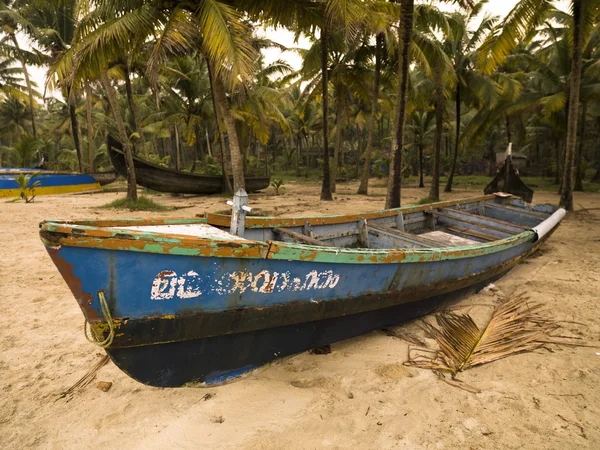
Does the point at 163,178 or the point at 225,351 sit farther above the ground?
the point at 163,178

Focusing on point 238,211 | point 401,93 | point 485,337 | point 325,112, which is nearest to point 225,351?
point 238,211

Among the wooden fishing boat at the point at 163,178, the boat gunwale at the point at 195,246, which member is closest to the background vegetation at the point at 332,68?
the wooden fishing boat at the point at 163,178

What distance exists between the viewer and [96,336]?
2.34m

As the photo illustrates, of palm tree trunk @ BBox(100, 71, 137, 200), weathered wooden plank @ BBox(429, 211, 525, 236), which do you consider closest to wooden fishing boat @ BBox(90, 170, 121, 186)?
palm tree trunk @ BBox(100, 71, 137, 200)

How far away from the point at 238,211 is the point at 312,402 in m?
1.67

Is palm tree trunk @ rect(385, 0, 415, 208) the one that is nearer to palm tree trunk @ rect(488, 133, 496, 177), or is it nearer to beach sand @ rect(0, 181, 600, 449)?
beach sand @ rect(0, 181, 600, 449)

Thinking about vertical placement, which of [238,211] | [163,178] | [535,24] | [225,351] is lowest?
[225,351]

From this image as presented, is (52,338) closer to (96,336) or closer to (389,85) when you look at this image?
(96,336)

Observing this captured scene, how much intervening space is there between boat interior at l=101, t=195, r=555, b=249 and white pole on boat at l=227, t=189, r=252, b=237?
Answer: 11 centimetres

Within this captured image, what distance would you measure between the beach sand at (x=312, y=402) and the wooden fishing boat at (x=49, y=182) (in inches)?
505

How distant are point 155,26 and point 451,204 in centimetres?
750

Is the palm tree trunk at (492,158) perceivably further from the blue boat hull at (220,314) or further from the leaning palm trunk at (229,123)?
the blue boat hull at (220,314)

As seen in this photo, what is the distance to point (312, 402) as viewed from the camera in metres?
2.70

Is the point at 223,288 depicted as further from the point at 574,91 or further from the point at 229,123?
the point at 574,91
